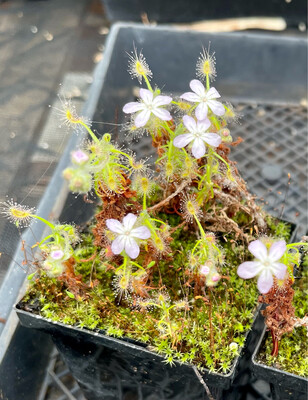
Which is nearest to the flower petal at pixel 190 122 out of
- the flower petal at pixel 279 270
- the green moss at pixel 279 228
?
the flower petal at pixel 279 270

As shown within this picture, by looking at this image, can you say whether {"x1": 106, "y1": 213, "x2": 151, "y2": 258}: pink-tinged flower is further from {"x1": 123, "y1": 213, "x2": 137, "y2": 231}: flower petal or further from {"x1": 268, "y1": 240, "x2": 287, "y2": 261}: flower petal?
{"x1": 268, "y1": 240, "x2": 287, "y2": 261}: flower petal

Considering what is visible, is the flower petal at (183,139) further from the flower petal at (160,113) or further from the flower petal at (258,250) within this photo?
the flower petal at (258,250)

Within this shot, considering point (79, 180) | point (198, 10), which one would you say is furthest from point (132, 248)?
point (198, 10)

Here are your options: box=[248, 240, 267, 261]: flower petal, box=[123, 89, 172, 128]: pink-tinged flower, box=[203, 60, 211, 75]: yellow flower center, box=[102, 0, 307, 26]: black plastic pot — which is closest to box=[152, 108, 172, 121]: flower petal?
box=[123, 89, 172, 128]: pink-tinged flower

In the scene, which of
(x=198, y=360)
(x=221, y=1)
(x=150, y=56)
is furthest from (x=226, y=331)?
(x=221, y=1)

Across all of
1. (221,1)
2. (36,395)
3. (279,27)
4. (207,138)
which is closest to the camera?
(207,138)

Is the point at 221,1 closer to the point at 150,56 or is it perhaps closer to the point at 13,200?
the point at 150,56

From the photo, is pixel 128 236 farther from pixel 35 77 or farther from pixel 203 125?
pixel 35 77

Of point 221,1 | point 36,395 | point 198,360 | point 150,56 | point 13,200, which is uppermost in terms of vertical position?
point 221,1
